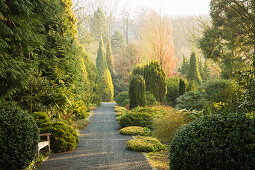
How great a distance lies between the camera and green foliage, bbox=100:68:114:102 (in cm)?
2491

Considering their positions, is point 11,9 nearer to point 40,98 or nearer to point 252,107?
point 40,98

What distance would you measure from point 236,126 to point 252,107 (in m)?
0.84

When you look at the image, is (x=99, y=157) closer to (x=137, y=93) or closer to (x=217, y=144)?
(x=217, y=144)

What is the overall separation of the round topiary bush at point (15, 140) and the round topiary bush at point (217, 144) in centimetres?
274

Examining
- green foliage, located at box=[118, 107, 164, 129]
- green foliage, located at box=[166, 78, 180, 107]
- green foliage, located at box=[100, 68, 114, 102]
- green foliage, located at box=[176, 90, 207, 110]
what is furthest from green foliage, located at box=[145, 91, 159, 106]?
green foliage, located at box=[100, 68, 114, 102]

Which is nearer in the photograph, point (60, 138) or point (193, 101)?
point (60, 138)

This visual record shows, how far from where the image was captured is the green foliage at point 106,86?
81.7 feet

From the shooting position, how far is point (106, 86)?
25.3 metres

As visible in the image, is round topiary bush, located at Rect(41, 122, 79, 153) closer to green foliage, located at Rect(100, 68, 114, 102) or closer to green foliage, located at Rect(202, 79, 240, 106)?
green foliage, located at Rect(202, 79, 240, 106)

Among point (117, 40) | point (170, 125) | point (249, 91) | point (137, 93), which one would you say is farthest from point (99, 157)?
point (117, 40)

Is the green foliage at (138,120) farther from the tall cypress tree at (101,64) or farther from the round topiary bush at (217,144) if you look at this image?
the tall cypress tree at (101,64)

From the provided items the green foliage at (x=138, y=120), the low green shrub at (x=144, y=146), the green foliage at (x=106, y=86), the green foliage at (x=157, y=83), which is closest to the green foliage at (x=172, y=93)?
the green foliage at (x=157, y=83)

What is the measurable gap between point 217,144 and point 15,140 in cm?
351

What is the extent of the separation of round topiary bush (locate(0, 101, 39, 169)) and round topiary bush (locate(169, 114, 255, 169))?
9.00 ft
